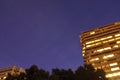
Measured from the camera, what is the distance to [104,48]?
324 ft

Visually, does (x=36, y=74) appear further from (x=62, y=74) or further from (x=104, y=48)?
(x=104, y=48)

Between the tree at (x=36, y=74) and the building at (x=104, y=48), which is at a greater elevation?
the building at (x=104, y=48)

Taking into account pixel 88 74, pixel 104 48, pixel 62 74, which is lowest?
pixel 88 74

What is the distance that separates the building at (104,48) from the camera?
294ft

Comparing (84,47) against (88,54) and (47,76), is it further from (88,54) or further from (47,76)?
(47,76)

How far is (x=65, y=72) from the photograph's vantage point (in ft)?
110

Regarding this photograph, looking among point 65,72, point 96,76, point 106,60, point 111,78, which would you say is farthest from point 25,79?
point 106,60

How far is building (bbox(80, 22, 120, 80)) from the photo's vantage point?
89.6 meters

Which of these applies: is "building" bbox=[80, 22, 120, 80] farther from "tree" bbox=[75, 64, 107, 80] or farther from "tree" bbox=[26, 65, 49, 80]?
"tree" bbox=[26, 65, 49, 80]

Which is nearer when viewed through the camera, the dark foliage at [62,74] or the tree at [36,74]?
the tree at [36,74]

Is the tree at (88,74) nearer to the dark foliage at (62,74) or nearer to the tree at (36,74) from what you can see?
the dark foliage at (62,74)

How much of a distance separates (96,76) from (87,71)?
153 centimetres

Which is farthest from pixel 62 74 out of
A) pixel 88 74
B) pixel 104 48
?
pixel 104 48

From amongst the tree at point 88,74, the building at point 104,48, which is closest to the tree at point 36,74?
the tree at point 88,74
